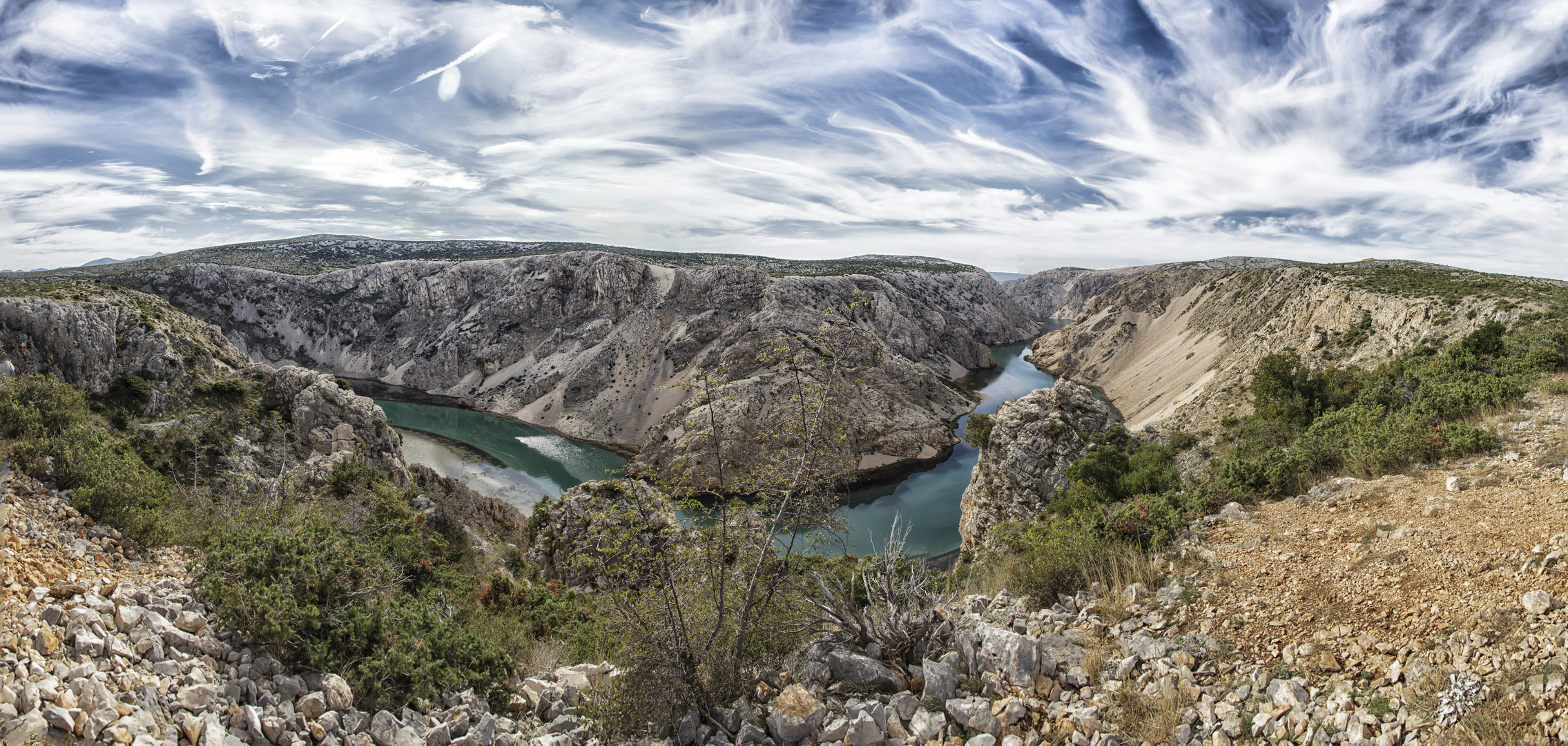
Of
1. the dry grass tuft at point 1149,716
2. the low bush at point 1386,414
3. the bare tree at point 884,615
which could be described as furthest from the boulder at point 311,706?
the low bush at point 1386,414

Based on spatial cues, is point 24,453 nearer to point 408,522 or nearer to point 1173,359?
point 408,522

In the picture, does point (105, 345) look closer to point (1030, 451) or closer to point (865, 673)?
point (865, 673)

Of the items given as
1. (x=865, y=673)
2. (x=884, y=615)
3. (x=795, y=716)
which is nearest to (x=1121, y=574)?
(x=884, y=615)

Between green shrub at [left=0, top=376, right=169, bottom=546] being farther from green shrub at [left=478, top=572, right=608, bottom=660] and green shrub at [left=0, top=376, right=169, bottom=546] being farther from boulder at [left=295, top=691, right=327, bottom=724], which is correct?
green shrub at [left=478, top=572, right=608, bottom=660]

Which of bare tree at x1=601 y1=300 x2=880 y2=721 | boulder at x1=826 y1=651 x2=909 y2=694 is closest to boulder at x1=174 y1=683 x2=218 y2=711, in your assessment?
bare tree at x1=601 y1=300 x2=880 y2=721

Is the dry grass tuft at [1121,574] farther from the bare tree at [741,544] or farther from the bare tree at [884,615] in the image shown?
the bare tree at [741,544]

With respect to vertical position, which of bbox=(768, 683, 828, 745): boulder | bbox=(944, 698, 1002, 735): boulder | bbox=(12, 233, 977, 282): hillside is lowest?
bbox=(768, 683, 828, 745): boulder
